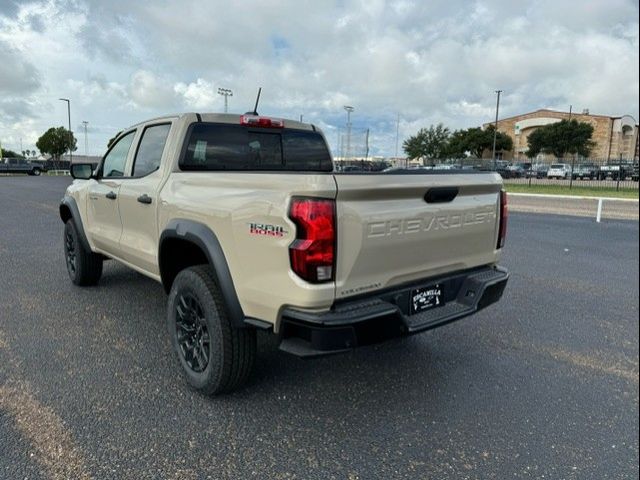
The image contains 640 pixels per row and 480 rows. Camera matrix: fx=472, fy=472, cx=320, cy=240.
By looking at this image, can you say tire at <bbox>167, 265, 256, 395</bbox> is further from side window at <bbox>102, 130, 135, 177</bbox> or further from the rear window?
side window at <bbox>102, 130, 135, 177</bbox>

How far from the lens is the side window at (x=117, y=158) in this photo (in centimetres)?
443

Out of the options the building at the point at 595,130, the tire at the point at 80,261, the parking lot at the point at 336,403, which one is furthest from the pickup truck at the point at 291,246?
the building at the point at 595,130

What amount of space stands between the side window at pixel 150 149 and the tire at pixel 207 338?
1.20 m

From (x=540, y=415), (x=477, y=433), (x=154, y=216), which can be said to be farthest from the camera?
(x=154, y=216)

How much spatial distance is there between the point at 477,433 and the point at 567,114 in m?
87.0

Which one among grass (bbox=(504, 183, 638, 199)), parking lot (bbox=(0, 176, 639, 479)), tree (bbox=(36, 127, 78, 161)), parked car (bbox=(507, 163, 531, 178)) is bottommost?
parking lot (bbox=(0, 176, 639, 479))

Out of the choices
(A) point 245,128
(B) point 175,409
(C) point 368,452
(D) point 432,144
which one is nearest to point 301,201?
(C) point 368,452

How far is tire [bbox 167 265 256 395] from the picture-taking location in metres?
2.81

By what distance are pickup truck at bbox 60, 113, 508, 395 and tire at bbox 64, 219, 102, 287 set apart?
1501 millimetres

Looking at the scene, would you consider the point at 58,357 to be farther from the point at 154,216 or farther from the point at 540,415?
the point at 540,415

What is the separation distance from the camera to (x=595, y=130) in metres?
70.7

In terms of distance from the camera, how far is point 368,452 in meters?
2.50

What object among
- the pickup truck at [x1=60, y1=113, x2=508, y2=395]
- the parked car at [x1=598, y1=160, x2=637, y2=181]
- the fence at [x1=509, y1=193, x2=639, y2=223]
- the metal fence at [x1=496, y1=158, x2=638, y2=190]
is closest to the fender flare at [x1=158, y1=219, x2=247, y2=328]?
the pickup truck at [x1=60, y1=113, x2=508, y2=395]

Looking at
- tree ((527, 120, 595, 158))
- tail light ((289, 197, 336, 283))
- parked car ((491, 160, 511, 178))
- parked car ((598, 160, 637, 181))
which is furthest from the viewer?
tree ((527, 120, 595, 158))
